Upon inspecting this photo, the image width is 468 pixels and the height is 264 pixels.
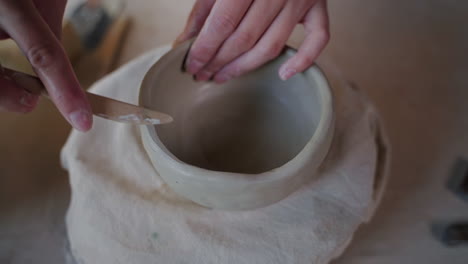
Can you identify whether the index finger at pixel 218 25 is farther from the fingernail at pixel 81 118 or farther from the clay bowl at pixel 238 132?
the fingernail at pixel 81 118

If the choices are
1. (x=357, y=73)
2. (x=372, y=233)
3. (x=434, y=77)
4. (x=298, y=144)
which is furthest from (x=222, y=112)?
(x=434, y=77)

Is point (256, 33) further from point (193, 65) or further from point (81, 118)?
point (81, 118)

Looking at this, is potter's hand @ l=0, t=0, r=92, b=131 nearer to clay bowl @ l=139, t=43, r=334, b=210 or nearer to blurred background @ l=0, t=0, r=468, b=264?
clay bowl @ l=139, t=43, r=334, b=210

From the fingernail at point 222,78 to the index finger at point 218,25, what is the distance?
2.6 inches

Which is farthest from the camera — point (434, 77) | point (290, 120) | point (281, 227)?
point (434, 77)

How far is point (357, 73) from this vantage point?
41.3 inches

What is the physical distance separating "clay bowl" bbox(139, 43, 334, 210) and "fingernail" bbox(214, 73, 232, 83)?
3 centimetres

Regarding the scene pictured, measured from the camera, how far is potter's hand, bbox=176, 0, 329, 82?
593 millimetres

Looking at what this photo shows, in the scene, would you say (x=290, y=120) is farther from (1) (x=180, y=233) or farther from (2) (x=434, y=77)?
(2) (x=434, y=77)

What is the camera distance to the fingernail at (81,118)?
0.47m

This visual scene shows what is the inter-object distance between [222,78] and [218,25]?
12 centimetres

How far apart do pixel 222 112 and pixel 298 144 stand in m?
0.16

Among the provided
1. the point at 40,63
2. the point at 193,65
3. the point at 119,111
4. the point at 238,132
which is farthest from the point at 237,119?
the point at 40,63

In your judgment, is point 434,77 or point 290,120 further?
point 434,77
